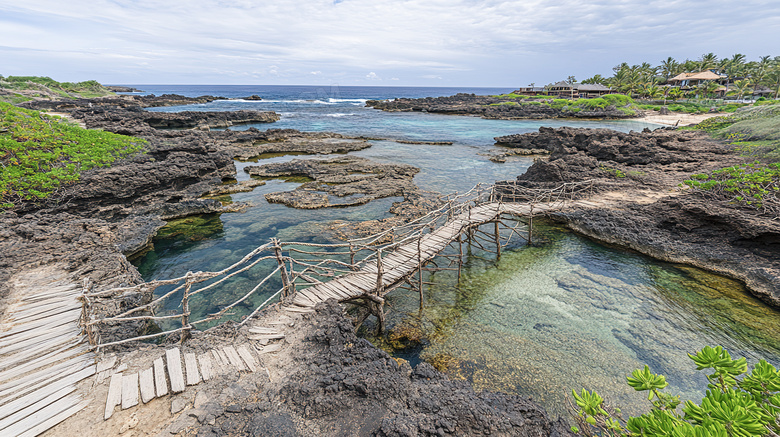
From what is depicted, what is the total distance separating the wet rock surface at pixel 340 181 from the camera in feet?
69.8

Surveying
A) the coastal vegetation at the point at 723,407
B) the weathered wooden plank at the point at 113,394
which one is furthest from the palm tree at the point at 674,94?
the weathered wooden plank at the point at 113,394

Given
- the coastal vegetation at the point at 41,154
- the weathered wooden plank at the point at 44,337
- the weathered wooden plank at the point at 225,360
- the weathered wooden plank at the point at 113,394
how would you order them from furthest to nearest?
the coastal vegetation at the point at 41,154
the weathered wooden plank at the point at 225,360
the weathered wooden plank at the point at 44,337
the weathered wooden plank at the point at 113,394

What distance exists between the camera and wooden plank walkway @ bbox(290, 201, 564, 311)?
9.34m

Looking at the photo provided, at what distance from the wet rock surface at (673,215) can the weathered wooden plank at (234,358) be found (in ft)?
52.8

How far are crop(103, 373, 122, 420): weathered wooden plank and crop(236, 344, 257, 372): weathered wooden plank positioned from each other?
1977 mm

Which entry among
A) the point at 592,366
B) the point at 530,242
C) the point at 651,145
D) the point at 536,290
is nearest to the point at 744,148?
the point at 651,145

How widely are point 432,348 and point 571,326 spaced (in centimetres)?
481

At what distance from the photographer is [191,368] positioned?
20.3 feet

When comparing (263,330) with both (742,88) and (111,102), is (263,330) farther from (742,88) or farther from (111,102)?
(742,88)

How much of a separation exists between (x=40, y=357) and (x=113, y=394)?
6.99ft

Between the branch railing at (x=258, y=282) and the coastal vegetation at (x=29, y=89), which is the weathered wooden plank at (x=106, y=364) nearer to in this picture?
the branch railing at (x=258, y=282)

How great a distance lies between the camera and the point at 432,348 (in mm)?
9555

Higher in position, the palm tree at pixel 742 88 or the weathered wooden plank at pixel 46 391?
the palm tree at pixel 742 88

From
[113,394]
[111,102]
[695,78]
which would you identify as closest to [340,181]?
[113,394]
